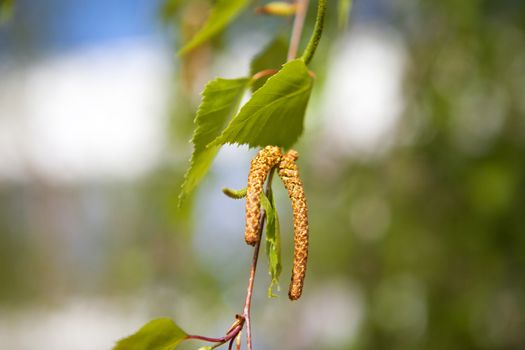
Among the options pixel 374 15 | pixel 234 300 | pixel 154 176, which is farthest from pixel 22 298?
pixel 374 15

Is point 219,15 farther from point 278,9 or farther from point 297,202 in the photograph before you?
point 297,202

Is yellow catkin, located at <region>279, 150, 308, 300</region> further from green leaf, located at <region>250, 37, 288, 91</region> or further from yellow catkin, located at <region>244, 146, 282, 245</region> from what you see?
green leaf, located at <region>250, 37, 288, 91</region>

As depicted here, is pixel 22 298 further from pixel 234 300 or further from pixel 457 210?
pixel 457 210

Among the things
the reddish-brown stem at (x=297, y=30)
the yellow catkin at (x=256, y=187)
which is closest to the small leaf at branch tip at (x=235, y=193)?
the yellow catkin at (x=256, y=187)

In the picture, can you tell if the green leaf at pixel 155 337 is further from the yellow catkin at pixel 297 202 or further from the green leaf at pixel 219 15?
the green leaf at pixel 219 15

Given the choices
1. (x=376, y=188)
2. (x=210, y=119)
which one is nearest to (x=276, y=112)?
(x=210, y=119)

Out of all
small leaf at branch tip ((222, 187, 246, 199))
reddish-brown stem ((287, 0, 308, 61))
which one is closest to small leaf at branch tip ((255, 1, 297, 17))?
reddish-brown stem ((287, 0, 308, 61))
